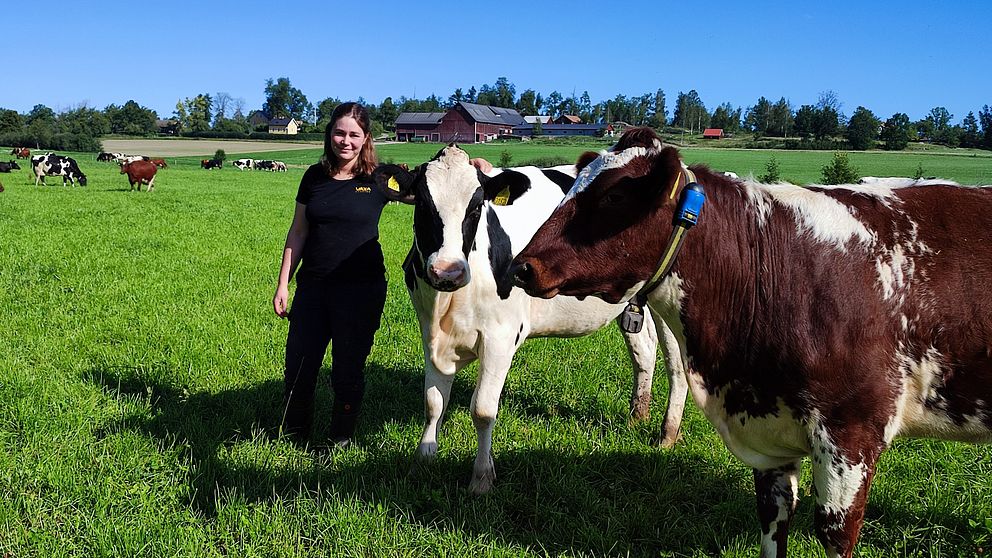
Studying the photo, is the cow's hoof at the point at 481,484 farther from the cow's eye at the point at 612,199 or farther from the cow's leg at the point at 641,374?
the cow's eye at the point at 612,199

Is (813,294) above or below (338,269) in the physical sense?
above

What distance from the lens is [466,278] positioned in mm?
3705

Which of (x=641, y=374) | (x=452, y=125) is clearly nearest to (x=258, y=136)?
(x=452, y=125)

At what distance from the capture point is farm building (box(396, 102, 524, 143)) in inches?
4006

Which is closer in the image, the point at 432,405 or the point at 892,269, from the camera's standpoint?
the point at 892,269

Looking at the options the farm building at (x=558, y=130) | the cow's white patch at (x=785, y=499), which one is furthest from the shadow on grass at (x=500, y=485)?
the farm building at (x=558, y=130)

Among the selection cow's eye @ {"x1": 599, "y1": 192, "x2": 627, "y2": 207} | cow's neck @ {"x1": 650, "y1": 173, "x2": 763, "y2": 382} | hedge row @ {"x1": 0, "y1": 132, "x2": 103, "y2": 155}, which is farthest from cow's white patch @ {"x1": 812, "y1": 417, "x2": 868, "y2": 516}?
hedge row @ {"x1": 0, "y1": 132, "x2": 103, "y2": 155}

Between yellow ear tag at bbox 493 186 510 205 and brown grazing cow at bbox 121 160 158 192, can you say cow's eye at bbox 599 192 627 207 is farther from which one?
brown grazing cow at bbox 121 160 158 192

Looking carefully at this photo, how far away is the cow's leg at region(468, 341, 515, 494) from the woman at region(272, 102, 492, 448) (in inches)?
35.0

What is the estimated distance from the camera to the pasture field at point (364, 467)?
3.52 metres

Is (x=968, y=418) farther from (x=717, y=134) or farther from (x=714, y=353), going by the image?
(x=717, y=134)

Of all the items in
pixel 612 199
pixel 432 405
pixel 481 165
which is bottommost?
pixel 432 405

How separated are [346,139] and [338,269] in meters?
0.83

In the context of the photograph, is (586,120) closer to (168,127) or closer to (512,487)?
(168,127)
